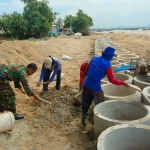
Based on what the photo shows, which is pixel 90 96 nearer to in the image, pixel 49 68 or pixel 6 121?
pixel 6 121

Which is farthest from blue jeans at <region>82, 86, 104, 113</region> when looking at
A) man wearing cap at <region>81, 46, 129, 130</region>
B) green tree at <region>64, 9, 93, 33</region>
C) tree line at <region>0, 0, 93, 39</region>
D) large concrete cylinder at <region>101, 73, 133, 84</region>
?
green tree at <region>64, 9, 93, 33</region>

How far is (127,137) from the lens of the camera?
3.38m

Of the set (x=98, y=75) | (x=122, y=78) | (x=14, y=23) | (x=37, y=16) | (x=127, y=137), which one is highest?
(x=37, y=16)

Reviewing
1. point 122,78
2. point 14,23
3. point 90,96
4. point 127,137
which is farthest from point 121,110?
point 14,23

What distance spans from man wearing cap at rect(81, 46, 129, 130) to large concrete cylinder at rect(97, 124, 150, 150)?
95 cm

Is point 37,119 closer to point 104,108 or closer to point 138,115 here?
point 104,108

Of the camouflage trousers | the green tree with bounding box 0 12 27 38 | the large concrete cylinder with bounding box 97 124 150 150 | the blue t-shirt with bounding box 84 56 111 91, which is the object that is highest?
the green tree with bounding box 0 12 27 38

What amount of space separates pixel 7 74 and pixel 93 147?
2.08 metres

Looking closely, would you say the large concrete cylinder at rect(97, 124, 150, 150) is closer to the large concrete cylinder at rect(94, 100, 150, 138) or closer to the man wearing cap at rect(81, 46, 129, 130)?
the large concrete cylinder at rect(94, 100, 150, 138)

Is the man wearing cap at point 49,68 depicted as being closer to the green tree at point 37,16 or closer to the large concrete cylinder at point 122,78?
the large concrete cylinder at point 122,78

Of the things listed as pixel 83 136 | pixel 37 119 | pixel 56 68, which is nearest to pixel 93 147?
pixel 83 136

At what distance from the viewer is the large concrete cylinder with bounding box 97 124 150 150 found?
324 centimetres

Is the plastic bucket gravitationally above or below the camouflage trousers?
below

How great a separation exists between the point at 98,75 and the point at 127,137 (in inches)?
47.4
